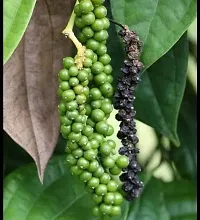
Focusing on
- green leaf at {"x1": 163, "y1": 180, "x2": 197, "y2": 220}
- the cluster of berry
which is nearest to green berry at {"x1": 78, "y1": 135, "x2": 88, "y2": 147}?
the cluster of berry

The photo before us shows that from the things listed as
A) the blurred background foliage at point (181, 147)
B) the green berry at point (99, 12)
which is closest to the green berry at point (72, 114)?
the green berry at point (99, 12)

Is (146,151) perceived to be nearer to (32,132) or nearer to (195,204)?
(195,204)

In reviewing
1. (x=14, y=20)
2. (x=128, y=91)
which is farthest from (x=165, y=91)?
(x=14, y=20)

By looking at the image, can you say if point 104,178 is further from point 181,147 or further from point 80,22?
point 181,147

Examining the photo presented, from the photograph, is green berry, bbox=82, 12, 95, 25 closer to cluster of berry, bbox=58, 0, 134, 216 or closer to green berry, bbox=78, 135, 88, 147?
cluster of berry, bbox=58, 0, 134, 216

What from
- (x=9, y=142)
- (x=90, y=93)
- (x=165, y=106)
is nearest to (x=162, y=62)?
(x=165, y=106)
